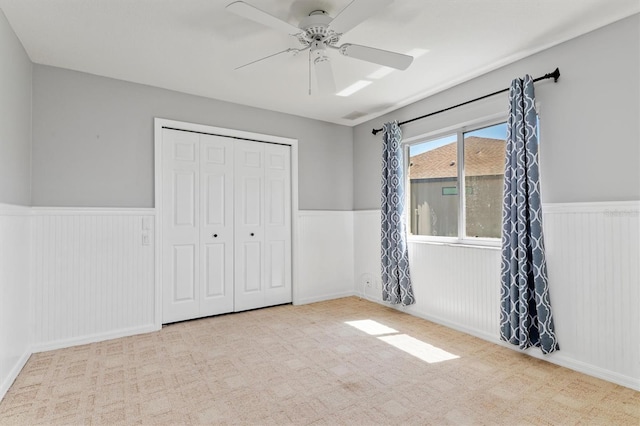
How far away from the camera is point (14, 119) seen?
8.20 ft

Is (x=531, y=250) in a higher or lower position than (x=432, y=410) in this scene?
higher

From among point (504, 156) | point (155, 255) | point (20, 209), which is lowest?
point (155, 255)

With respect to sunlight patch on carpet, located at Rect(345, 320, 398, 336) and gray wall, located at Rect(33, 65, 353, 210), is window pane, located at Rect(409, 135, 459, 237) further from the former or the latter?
gray wall, located at Rect(33, 65, 353, 210)

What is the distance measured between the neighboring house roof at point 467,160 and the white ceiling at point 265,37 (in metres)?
0.65

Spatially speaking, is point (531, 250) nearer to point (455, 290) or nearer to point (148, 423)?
point (455, 290)

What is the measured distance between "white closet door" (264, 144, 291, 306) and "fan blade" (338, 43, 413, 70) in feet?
7.03

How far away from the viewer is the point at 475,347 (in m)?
2.96

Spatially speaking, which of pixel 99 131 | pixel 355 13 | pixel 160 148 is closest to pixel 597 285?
pixel 355 13

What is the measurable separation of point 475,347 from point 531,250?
0.97m

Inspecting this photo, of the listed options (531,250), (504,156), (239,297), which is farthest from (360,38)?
(239,297)

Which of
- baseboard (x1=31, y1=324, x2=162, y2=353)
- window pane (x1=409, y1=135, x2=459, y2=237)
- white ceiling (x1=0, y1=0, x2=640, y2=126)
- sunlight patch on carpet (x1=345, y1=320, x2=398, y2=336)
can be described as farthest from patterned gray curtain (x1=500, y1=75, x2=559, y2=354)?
baseboard (x1=31, y1=324, x2=162, y2=353)

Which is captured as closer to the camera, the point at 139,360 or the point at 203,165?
the point at 139,360

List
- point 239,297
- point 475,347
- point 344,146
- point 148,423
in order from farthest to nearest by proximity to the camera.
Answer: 1. point 344,146
2. point 239,297
3. point 475,347
4. point 148,423

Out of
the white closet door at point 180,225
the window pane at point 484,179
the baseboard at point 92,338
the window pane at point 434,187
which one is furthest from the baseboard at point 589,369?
the baseboard at point 92,338
